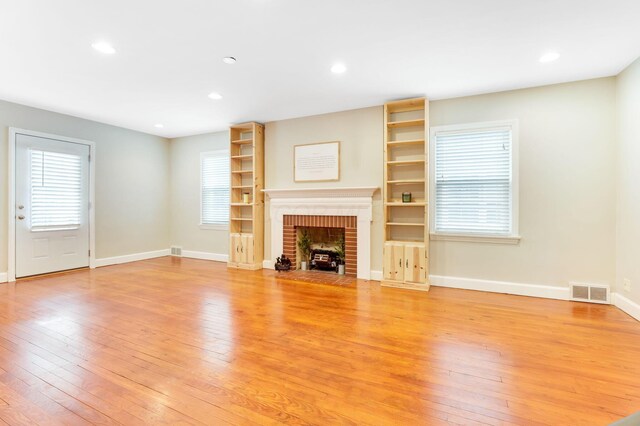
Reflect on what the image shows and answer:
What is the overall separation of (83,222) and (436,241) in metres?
5.91

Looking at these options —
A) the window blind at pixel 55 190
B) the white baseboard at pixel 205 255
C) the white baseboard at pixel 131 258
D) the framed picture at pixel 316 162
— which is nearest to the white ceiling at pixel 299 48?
the framed picture at pixel 316 162

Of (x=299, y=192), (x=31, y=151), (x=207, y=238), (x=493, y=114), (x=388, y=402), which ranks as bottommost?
(x=388, y=402)

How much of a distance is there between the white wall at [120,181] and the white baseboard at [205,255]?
2.07 feet

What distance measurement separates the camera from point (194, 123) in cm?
571

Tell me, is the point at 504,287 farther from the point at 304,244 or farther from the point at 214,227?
the point at 214,227

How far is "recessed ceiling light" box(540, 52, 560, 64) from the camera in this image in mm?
3062

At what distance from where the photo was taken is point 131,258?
20.3 feet

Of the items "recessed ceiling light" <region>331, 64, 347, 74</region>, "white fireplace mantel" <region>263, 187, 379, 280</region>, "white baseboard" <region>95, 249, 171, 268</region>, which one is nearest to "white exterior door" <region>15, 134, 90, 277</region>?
"white baseboard" <region>95, 249, 171, 268</region>

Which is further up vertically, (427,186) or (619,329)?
(427,186)

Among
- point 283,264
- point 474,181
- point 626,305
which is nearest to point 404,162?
point 474,181

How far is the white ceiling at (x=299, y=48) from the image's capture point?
240 centimetres

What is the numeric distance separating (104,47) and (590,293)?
19.3 feet

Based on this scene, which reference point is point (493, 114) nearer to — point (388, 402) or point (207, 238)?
point (388, 402)

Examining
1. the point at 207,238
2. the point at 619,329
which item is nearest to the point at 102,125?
the point at 207,238
